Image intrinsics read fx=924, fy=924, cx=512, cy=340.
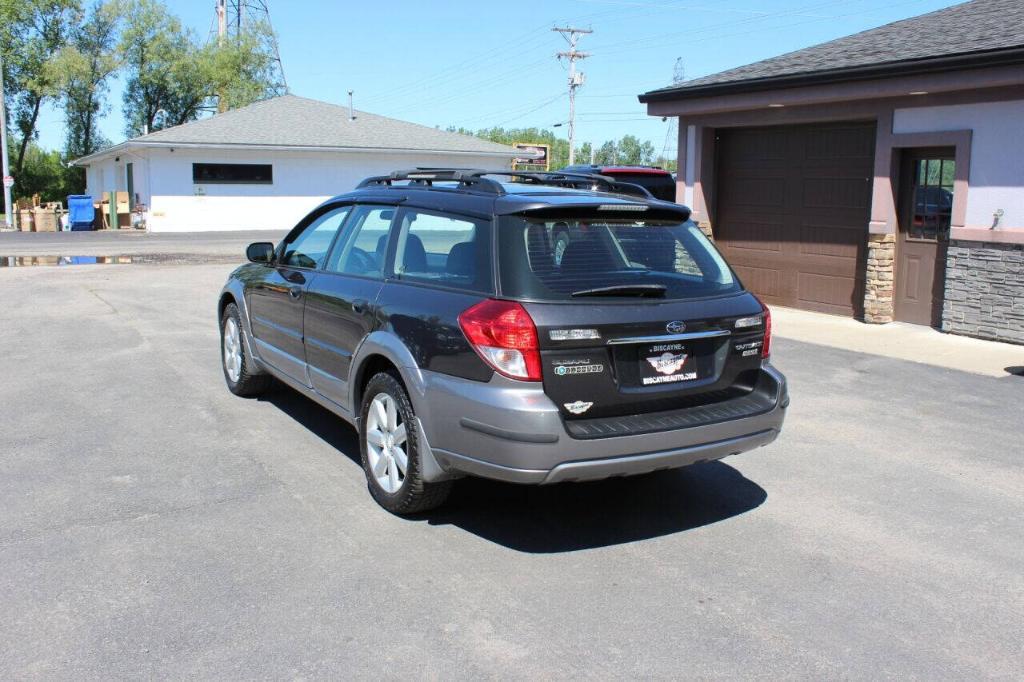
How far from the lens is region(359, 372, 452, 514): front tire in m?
4.70

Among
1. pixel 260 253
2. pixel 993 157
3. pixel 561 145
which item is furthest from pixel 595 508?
pixel 561 145

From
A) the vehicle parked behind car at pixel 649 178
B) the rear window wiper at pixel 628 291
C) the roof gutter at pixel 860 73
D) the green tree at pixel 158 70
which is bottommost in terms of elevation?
the rear window wiper at pixel 628 291

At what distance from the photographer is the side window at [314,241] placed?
6.15 meters

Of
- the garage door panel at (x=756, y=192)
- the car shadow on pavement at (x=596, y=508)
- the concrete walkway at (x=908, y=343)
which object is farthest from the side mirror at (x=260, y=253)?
the garage door panel at (x=756, y=192)

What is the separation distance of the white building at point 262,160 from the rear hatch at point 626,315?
102ft

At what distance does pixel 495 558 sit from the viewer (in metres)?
4.44

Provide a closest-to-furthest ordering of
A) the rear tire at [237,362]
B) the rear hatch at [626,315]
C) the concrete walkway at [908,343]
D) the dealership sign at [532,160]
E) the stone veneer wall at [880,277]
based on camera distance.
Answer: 1. the rear hatch at [626,315]
2. the rear tire at [237,362]
3. the concrete walkway at [908,343]
4. the stone veneer wall at [880,277]
5. the dealership sign at [532,160]

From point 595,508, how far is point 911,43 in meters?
9.71

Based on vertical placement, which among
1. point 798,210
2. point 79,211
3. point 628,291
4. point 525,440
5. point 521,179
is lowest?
Result: point 525,440

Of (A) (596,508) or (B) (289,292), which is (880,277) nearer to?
(A) (596,508)

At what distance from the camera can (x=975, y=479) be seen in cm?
575

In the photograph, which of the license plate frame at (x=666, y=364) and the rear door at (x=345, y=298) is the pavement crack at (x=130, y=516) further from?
the license plate frame at (x=666, y=364)

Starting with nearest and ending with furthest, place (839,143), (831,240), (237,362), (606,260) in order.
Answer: (606,260), (237,362), (839,143), (831,240)

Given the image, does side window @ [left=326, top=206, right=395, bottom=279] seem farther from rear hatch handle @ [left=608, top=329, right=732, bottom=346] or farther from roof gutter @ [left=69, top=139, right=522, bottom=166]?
roof gutter @ [left=69, top=139, right=522, bottom=166]
